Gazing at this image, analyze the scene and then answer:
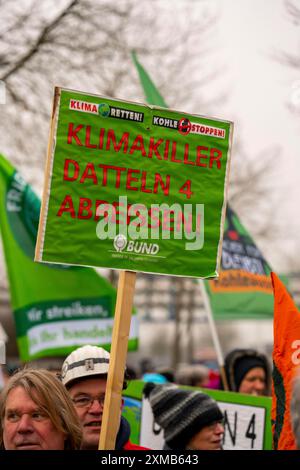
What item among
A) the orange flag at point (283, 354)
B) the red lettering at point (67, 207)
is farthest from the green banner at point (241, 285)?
the orange flag at point (283, 354)

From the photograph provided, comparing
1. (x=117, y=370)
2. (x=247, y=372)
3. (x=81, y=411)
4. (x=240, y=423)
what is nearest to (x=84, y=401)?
(x=81, y=411)

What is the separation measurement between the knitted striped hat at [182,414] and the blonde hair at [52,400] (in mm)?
1050

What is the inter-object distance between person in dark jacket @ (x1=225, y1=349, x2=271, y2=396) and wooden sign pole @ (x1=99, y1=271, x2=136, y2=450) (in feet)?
10.9

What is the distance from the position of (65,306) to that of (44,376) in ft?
13.7

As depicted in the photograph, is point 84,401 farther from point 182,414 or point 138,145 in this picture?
point 138,145

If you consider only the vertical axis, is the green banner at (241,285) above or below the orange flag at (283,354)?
above

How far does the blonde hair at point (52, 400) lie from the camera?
328 centimetres

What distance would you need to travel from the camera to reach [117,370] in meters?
3.60

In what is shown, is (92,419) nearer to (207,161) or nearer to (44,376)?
(44,376)

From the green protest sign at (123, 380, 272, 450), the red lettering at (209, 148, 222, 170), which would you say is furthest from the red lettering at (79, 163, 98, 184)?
the green protest sign at (123, 380, 272, 450)

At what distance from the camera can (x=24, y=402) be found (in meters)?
3.29

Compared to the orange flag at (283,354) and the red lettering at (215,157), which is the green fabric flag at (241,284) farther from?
the orange flag at (283,354)

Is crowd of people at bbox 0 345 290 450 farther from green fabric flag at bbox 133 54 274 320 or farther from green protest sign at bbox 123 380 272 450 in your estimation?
green fabric flag at bbox 133 54 274 320

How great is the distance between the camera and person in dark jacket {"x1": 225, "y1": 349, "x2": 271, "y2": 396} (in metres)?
6.86
